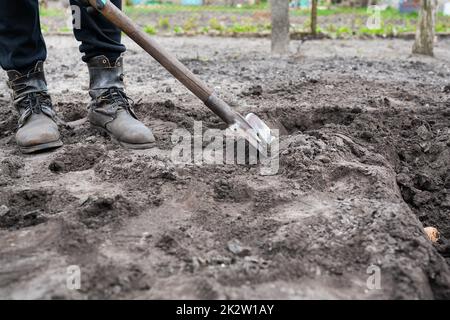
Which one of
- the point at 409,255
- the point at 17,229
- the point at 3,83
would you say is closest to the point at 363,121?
the point at 409,255

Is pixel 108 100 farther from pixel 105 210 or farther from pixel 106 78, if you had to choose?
pixel 105 210

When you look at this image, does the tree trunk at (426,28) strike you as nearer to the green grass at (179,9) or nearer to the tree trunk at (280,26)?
the tree trunk at (280,26)

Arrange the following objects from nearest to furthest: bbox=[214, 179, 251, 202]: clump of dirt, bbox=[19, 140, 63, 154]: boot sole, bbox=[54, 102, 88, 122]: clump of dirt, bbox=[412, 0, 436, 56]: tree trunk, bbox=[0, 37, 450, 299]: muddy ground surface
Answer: bbox=[0, 37, 450, 299]: muddy ground surface → bbox=[214, 179, 251, 202]: clump of dirt → bbox=[19, 140, 63, 154]: boot sole → bbox=[54, 102, 88, 122]: clump of dirt → bbox=[412, 0, 436, 56]: tree trunk

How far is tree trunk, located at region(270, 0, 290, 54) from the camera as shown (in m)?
5.97

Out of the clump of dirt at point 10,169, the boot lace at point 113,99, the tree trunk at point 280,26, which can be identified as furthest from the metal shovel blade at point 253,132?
the tree trunk at point 280,26

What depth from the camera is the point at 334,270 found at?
62.9 inches

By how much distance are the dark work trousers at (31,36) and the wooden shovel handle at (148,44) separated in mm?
180

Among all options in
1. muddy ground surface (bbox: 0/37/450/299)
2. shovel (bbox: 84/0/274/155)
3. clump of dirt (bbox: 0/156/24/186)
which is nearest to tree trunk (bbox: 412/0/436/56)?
muddy ground surface (bbox: 0/37/450/299)

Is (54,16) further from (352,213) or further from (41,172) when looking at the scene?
(352,213)

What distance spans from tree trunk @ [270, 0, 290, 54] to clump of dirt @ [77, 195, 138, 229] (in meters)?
4.37

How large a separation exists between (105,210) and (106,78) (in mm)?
1082

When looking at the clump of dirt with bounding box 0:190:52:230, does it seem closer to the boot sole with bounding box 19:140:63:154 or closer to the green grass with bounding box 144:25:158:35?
the boot sole with bounding box 19:140:63:154

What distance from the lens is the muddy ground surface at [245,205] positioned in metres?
1.54

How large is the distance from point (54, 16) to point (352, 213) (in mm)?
8733
